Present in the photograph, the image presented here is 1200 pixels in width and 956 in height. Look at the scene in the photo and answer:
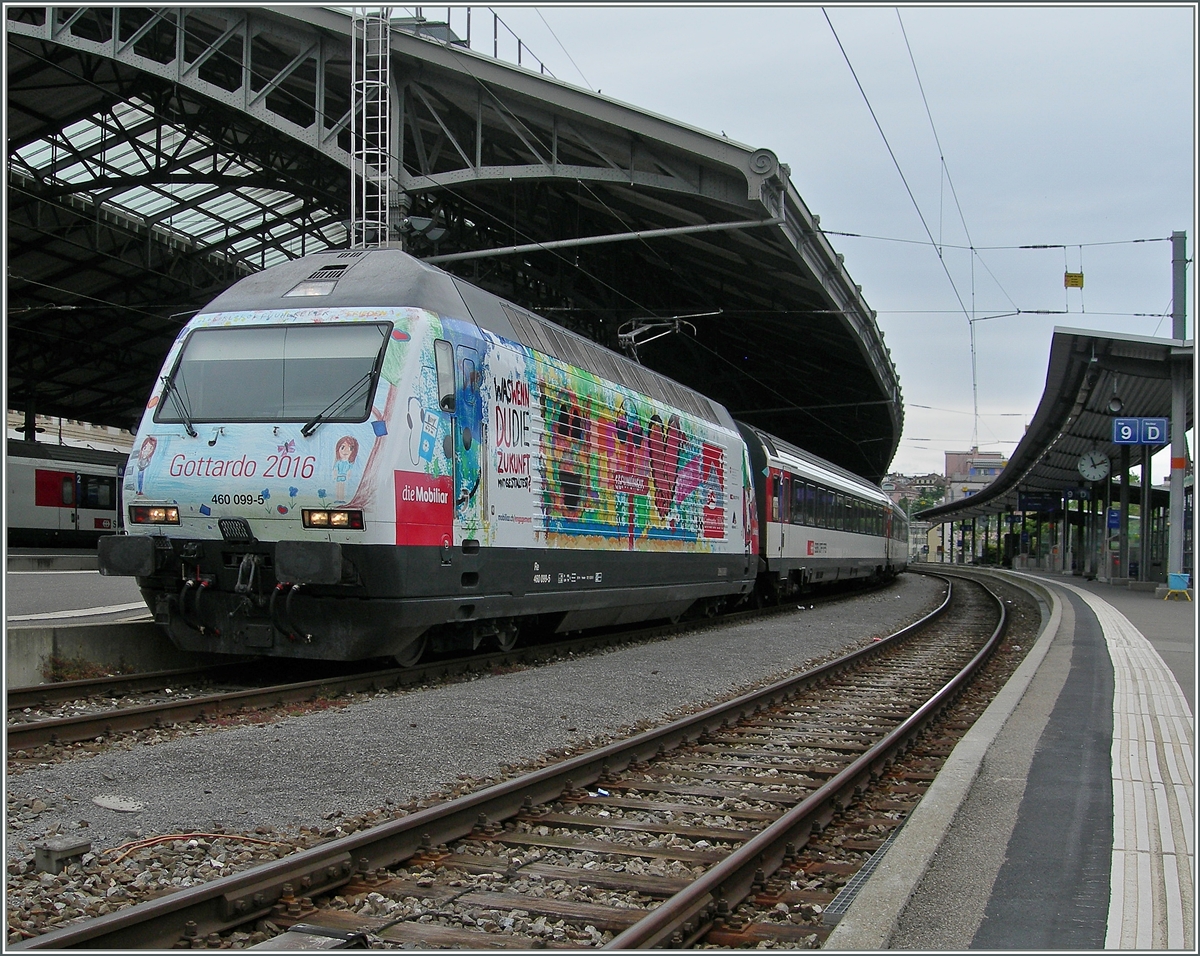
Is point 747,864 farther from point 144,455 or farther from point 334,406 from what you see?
point 144,455

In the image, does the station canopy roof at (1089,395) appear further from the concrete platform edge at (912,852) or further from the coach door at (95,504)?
the coach door at (95,504)

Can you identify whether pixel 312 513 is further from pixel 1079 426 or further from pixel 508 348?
pixel 1079 426

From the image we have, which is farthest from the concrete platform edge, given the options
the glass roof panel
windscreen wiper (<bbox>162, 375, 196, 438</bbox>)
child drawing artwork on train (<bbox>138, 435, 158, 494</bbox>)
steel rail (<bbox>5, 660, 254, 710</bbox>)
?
the glass roof panel

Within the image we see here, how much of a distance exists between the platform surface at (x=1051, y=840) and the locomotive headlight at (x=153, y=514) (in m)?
6.29

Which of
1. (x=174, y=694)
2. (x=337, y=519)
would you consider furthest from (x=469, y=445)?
(x=174, y=694)

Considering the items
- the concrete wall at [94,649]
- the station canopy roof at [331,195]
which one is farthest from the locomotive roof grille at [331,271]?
the station canopy roof at [331,195]

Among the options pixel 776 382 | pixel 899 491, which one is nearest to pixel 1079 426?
pixel 776 382

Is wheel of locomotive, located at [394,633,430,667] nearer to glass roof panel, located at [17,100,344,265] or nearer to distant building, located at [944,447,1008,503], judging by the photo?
glass roof panel, located at [17,100,344,265]

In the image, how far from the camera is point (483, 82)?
18969 mm

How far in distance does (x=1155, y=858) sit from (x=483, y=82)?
17046mm

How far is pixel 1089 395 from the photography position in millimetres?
26422

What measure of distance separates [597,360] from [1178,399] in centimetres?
1587

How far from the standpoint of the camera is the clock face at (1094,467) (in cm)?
3136

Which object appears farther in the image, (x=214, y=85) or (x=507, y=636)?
(x=214, y=85)
